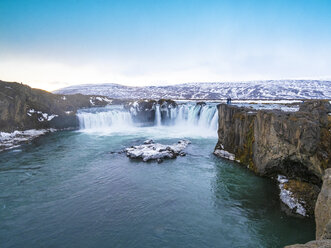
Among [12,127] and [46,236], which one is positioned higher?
[12,127]

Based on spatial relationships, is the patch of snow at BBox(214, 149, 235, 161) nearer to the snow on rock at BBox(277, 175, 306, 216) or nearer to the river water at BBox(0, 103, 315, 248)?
the river water at BBox(0, 103, 315, 248)

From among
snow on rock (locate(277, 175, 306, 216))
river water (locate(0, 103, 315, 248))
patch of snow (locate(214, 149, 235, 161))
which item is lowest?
river water (locate(0, 103, 315, 248))

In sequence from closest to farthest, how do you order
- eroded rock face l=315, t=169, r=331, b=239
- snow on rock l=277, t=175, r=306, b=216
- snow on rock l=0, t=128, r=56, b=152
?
eroded rock face l=315, t=169, r=331, b=239 → snow on rock l=277, t=175, r=306, b=216 → snow on rock l=0, t=128, r=56, b=152

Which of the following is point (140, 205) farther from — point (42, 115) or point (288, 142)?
point (42, 115)

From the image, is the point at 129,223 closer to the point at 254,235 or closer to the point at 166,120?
the point at 254,235

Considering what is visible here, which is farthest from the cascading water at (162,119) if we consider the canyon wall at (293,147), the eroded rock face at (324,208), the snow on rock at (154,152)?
the eroded rock face at (324,208)

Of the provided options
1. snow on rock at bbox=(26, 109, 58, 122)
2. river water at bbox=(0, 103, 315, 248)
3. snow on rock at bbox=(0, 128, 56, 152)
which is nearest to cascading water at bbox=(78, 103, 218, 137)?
snow on rock at bbox=(26, 109, 58, 122)

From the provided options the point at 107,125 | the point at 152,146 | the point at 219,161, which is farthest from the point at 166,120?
the point at 219,161
